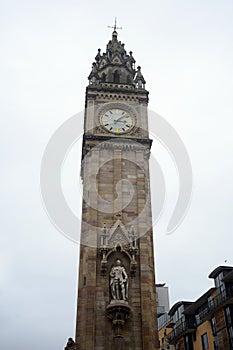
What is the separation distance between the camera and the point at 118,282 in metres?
28.9

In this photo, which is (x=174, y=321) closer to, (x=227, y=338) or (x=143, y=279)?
(x=227, y=338)

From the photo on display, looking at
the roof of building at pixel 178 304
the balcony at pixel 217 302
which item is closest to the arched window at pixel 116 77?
the balcony at pixel 217 302

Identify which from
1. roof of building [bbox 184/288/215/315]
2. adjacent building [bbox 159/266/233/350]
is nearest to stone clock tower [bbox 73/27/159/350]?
adjacent building [bbox 159/266/233/350]

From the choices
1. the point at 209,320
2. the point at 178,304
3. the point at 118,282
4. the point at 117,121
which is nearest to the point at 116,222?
the point at 118,282

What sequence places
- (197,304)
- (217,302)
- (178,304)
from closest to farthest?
1. (217,302)
2. (197,304)
3. (178,304)

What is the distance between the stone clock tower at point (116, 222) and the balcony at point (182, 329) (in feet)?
66.6

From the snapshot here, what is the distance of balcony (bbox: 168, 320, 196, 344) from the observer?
47656mm

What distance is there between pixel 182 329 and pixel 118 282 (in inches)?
952

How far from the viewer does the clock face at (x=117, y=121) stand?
124 feet

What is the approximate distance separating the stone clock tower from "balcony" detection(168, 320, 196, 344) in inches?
799

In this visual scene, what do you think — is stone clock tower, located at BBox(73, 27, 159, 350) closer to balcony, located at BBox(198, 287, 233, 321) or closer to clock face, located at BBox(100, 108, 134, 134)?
clock face, located at BBox(100, 108, 134, 134)

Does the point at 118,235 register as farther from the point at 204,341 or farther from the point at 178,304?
the point at 178,304

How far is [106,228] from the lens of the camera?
103 ft

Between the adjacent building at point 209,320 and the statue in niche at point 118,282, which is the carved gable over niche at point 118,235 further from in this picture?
the adjacent building at point 209,320
